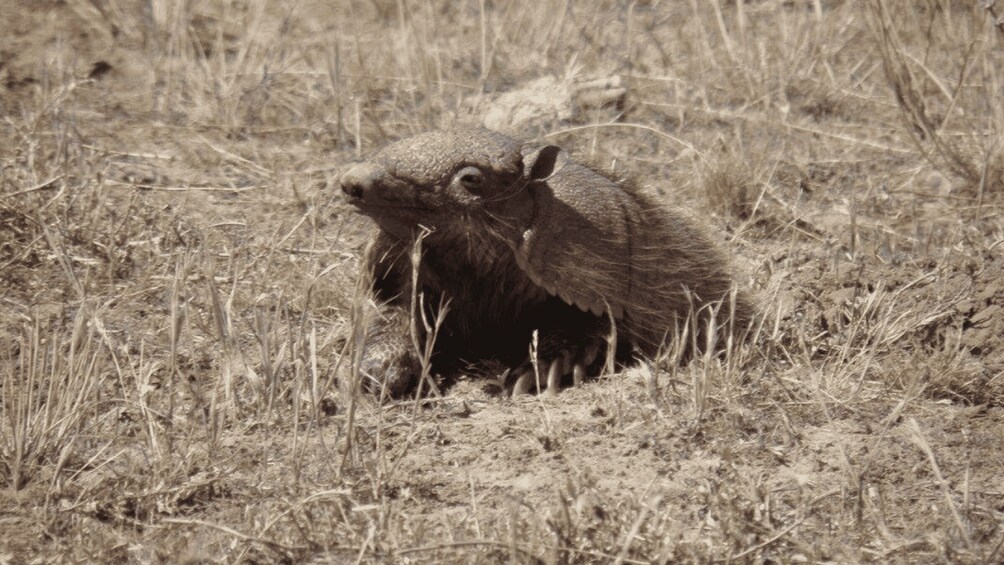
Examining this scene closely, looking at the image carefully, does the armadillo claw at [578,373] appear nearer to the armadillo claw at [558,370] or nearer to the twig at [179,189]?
the armadillo claw at [558,370]

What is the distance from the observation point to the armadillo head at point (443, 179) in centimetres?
421

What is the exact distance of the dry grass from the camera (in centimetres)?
339

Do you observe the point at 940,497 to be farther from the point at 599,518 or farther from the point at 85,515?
the point at 85,515

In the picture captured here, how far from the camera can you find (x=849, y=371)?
14.0ft

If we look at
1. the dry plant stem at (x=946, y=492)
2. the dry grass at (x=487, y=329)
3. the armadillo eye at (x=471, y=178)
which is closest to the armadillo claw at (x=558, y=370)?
the dry grass at (x=487, y=329)

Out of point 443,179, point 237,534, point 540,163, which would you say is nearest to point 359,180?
point 443,179

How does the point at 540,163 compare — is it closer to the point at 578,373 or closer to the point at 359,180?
the point at 359,180

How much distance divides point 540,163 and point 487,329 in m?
0.72

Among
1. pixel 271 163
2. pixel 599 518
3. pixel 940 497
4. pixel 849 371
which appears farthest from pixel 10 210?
pixel 940 497

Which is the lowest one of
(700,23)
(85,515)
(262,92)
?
(85,515)

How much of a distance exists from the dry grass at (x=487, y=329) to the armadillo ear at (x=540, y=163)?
71 cm

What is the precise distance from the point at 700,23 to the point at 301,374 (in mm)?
3693

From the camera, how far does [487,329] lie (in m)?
4.77

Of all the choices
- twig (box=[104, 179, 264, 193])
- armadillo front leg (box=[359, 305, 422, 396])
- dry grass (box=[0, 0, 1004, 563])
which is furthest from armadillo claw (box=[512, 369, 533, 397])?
twig (box=[104, 179, 264, 193])
